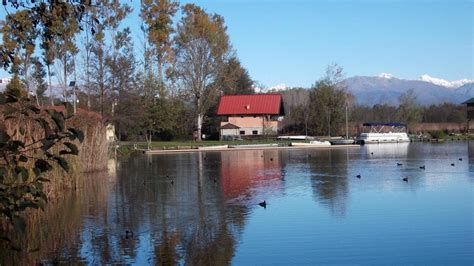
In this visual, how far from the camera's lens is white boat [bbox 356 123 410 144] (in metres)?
61.7

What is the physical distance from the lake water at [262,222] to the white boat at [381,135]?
39.7 metres

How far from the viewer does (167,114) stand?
5397cm

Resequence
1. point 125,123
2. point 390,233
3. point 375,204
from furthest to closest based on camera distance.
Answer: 1. point 125,123
2. point 375,204
3. point 390,233

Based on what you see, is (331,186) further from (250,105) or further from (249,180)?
(250,105)

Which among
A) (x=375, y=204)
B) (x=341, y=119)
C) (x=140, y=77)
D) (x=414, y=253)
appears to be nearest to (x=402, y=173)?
(x=375, y=204)

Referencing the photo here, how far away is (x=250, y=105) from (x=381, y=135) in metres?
16.6

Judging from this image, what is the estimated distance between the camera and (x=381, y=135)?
6288cm

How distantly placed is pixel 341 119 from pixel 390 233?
188 ft

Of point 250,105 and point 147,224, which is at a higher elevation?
point 250,105

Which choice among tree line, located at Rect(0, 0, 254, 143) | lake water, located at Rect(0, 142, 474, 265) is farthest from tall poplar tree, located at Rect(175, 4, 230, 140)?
lake water, located at Rect(0, 142, 474, 265)

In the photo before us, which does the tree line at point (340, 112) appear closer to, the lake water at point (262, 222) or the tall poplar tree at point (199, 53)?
the tall poplar tree at point (199, 53)

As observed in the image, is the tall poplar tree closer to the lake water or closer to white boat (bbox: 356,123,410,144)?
white boat (bbox: 356,123,410,144)

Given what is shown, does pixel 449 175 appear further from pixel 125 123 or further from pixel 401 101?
pixel 401 101

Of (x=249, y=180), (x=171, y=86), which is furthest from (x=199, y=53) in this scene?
(x=249, y=180)
